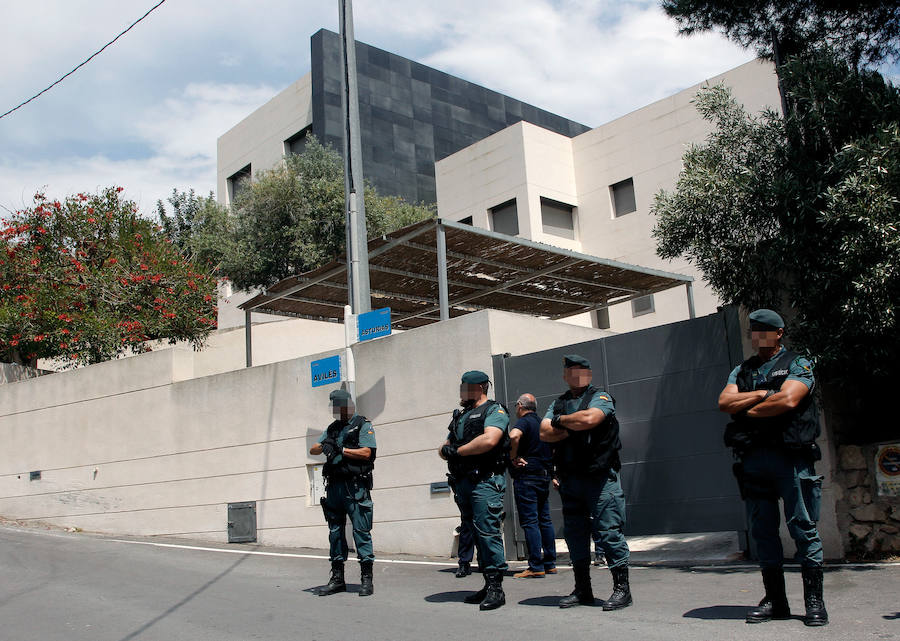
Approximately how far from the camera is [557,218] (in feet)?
82.4

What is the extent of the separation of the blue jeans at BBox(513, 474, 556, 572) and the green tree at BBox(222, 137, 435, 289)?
15693 millimetres

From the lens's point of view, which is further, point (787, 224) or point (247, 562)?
point (247, 562)

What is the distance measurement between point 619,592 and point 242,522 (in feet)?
25.9

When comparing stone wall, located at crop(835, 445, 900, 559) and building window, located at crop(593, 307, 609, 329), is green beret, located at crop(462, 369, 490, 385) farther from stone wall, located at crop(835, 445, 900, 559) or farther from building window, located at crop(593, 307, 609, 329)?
building window, located at crop(593, 307, 609, 329)

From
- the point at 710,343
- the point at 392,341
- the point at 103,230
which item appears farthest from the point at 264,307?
the point at 710,343

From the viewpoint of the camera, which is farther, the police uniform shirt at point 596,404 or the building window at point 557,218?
the building window at point 557,218

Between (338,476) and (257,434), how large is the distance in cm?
552

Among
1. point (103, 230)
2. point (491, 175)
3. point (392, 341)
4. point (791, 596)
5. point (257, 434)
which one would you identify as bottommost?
point (791, 596)

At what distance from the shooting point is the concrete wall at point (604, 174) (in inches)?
870

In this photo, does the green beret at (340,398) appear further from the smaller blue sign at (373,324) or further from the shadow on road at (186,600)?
the smaller blue sign at (373,324)

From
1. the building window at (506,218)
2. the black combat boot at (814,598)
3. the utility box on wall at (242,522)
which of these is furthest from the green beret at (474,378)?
the building window at (506,218)

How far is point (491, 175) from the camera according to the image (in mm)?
25234

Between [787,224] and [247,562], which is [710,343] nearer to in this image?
[787,224]

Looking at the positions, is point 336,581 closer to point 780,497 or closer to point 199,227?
point 780,497
